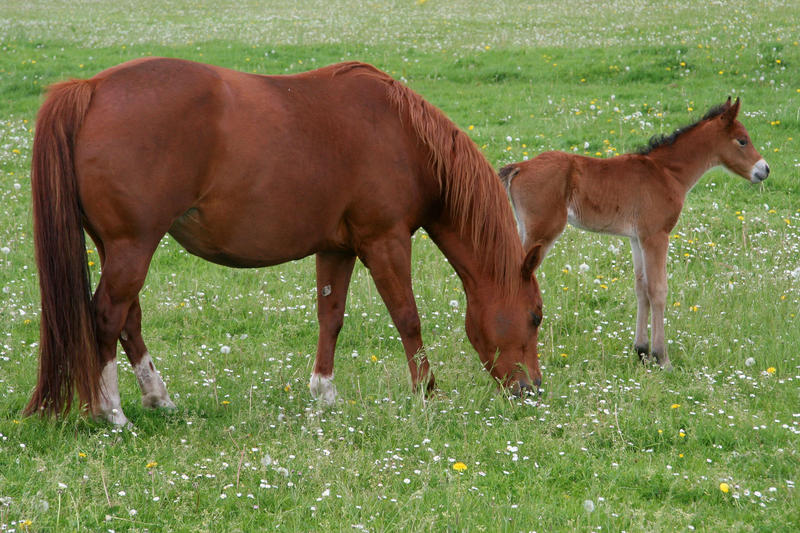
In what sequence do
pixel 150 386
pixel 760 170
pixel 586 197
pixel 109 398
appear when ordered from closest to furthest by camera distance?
pixel 109 398 < pixel 150 386 < pixel 586 197 < pixel 760 170

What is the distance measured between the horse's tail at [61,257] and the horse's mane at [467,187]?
1936mm

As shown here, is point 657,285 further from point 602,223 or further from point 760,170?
point 760,170

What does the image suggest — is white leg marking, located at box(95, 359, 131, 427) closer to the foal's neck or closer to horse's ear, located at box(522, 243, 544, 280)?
horse's ear, located at box(522, 243, 544, 280)

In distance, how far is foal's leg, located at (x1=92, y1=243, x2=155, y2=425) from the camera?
4910mm

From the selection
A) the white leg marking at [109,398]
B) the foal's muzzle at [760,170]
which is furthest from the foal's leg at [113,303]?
the foal's muzzle at [760,170]

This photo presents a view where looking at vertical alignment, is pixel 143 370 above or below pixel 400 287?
below

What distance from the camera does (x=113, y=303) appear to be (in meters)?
4.98

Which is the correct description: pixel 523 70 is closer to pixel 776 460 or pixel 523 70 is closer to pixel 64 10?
pixel 776 460

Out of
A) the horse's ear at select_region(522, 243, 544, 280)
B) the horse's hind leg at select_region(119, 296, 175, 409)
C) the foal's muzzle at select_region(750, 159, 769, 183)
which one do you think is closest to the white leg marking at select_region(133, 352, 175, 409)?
the horse's hind leg at select_region(119, 296, 175, 409)

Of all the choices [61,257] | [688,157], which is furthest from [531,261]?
[61,257]

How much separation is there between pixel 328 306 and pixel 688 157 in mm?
3587

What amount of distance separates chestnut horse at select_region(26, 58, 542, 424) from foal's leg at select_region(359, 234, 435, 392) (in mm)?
10

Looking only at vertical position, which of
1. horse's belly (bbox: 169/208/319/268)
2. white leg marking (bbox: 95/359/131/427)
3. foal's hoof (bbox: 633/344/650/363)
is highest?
horse's belly (bbox: 169/208/319/268)

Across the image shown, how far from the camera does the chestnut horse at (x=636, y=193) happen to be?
7008mm
